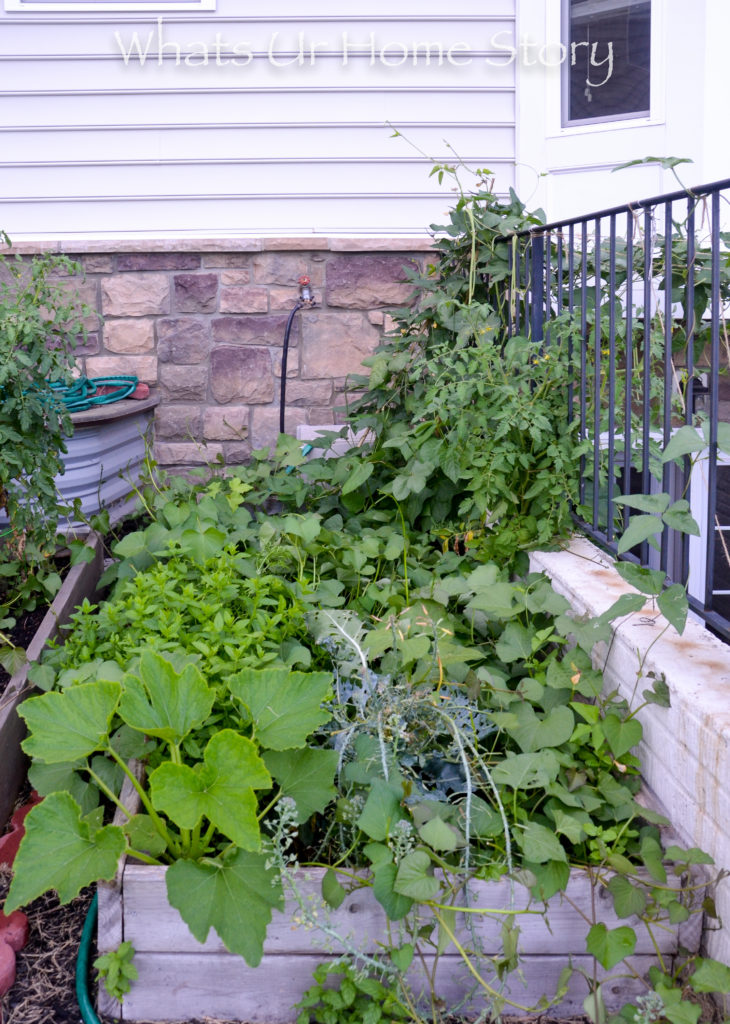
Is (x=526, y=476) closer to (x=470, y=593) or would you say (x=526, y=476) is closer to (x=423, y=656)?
(x=470, y=593)

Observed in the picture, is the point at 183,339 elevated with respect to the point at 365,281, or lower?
lower

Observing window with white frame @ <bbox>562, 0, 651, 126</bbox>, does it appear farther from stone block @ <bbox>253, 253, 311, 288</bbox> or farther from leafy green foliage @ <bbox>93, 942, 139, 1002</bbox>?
leafy green foliage @ <bbox>93, 942, 139, 1002</bbox>

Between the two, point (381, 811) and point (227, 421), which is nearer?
point (381, 811)

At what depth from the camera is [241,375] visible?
3836 millimetres

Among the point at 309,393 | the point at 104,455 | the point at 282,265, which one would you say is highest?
the point at 282,265

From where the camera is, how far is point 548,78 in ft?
12.2

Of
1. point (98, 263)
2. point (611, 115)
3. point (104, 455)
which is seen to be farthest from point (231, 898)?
point (611, 115)

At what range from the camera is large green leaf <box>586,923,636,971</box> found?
4.45 ft

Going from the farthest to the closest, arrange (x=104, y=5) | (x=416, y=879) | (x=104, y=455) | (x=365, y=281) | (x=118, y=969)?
(x=365, y=281) < (x=104, y=5) < (x=104, y=455) < (x=118, y=969) < (x=416, y=879)

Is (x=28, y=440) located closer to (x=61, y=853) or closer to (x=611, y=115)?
(x=61, y=853)

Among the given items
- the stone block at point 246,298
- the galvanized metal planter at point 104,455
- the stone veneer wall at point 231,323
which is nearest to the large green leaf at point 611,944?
the galvanized metal planter at point 104,455

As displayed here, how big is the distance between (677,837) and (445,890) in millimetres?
415

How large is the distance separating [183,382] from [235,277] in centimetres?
48

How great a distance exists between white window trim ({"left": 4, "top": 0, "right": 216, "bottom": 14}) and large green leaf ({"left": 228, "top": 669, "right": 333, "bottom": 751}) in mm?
3120
